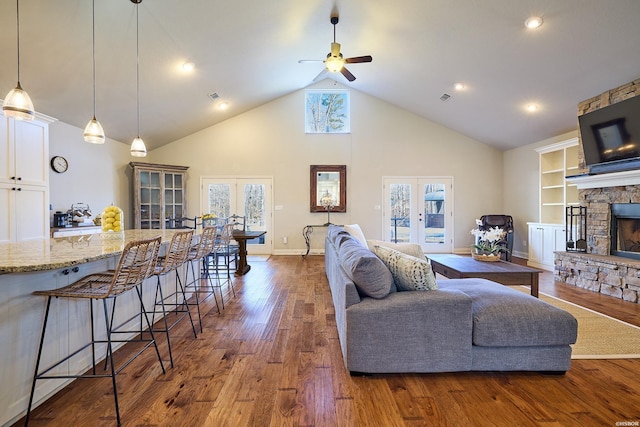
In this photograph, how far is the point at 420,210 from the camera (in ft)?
23.5

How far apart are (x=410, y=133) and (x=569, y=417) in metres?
6.42

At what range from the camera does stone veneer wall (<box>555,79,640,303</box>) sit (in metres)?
3.58

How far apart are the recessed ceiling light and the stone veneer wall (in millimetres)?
1588

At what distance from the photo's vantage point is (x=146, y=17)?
345cm

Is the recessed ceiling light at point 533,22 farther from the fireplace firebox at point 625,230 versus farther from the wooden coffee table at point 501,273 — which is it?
the wooden coffee table at point 501,273

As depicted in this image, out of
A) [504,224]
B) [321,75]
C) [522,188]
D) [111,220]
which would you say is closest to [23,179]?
[111,220]

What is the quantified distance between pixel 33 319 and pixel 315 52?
5.24m

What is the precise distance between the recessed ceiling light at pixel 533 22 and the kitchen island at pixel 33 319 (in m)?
4.76

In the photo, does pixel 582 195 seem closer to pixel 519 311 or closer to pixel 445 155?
pixel 445 155

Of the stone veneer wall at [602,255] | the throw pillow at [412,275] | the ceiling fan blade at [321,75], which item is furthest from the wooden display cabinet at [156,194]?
the stone veneer wall at [602,255]

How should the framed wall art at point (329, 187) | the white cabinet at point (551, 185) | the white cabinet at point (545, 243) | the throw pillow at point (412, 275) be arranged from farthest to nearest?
the framed wall art at point (329, 187) → the white cabinet at point (551, 185) → the white cabinet at point (545, 243) → the throw pillow at point (412, 275)

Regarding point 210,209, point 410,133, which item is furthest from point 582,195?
point 210,209

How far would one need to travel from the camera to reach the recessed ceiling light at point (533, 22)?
334cm

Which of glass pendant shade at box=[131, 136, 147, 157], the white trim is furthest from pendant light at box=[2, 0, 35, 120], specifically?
the white trim
